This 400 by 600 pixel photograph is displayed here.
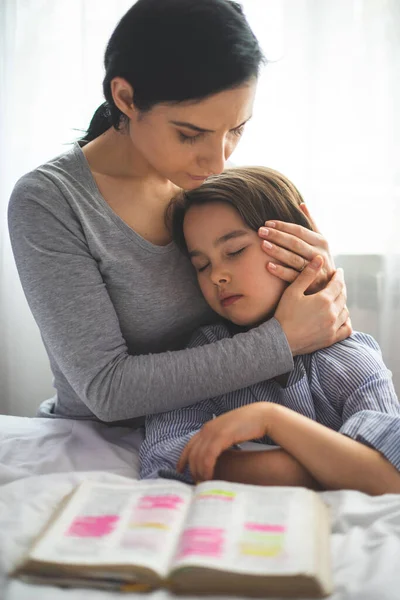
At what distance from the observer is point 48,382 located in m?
2.50

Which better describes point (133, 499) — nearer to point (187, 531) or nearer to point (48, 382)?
point (187, 531)

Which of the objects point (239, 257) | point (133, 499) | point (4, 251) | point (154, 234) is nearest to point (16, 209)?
point (154, 234)

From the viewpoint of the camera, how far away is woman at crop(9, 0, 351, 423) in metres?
1.25

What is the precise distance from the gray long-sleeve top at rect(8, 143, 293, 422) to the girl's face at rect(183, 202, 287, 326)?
0.32 feet

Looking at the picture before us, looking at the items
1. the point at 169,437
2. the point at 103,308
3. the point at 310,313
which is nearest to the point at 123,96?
the point at 103,308

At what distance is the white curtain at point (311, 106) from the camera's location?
2.21 m

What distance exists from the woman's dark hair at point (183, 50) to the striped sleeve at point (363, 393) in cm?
58

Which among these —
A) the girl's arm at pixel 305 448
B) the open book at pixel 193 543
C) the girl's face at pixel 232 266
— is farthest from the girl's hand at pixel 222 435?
the girl's face at pixel 232 266

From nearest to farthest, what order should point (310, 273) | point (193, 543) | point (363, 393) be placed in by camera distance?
point (193, 543) → point (363, 393) → point (310, 273)

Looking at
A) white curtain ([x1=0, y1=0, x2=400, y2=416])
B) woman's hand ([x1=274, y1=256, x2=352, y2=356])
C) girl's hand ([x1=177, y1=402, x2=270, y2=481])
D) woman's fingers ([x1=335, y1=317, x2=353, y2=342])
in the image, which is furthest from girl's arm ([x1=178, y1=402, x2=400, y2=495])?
white curtain ([x1=0, y1=0, x2=400, y2=416])

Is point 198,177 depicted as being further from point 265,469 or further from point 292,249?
point 265,469

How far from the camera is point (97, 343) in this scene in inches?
52.6

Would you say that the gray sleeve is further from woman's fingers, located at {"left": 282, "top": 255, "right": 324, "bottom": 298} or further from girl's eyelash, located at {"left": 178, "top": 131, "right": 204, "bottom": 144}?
girl's eyelash, located at {"left": 178, "top": 131, "right": 204, "bottom": 144}

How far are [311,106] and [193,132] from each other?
1.04 metres
